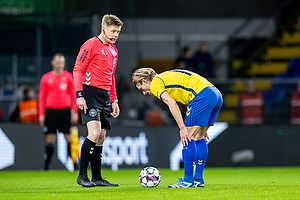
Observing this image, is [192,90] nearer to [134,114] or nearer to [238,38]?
[134,114]

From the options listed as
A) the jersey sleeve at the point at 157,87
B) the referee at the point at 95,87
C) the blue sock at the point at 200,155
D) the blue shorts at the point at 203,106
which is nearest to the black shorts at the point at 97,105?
the referee at the point at 95,87

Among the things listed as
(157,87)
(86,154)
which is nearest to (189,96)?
(157,87)

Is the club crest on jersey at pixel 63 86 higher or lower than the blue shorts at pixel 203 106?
higher

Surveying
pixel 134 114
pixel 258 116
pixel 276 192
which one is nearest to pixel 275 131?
pixel 258 116

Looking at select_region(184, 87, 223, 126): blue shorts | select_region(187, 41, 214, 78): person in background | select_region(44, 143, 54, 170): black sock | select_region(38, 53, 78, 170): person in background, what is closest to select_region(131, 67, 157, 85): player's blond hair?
select_region(184, 87, 223, 126): blue shorts

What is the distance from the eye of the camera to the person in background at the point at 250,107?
13703 mm

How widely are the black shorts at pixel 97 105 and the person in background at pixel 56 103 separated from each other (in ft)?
13.5

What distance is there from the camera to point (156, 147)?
509 inches

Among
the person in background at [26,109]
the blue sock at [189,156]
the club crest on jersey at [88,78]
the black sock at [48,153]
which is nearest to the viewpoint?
the blue sock at [189,156]

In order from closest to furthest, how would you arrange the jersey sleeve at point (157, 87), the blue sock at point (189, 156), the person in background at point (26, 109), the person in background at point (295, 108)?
the jersey sleeve at point (157, 87), the blue sock at point (189, 156), the person in background at point (26, 109), the person in background at point (295, 108)

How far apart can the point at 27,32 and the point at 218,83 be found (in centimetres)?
545

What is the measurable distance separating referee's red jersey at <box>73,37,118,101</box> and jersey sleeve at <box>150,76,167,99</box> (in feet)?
2.54

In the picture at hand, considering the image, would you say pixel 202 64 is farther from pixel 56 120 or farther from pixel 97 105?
pixel 97 105

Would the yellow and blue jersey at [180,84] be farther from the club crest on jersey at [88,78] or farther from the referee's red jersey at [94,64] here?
the club crest on jersey at [88,78]
